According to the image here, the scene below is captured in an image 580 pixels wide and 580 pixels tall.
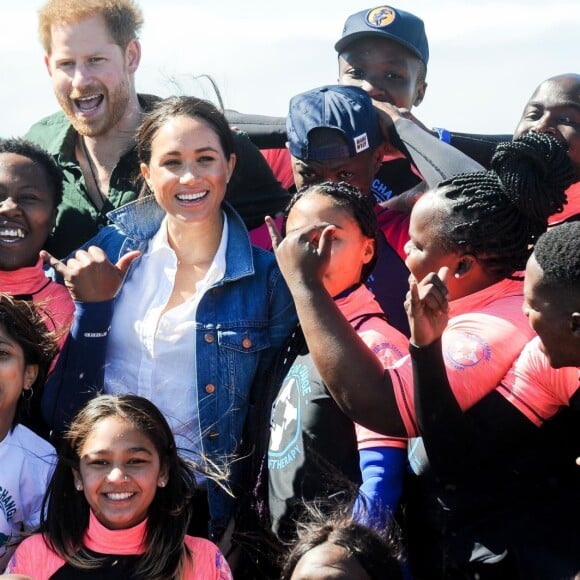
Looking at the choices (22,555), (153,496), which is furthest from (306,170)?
(22,555)

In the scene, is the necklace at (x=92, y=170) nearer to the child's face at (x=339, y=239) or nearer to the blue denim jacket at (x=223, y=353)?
the blue denim jacket at (x=223, y=353)

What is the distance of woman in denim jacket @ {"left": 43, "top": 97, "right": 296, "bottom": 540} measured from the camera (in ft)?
11.5

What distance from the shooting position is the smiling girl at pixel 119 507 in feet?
10.3

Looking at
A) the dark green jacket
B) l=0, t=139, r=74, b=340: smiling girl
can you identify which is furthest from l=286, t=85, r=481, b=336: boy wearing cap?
l=0, t=139, r=74, b=340: smiling girl

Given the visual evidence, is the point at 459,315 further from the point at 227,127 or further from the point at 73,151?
the point at 73,151

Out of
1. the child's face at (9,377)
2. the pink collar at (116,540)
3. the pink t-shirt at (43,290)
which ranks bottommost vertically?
the pink collar at (116,540)

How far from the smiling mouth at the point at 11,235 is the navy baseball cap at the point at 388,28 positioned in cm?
173

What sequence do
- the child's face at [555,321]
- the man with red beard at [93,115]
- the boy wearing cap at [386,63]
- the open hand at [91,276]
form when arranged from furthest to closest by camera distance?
the boy wearing cap at [386,63], the man with red beard at [93,115], the open hand at [91,276], the child's face at [555,321]

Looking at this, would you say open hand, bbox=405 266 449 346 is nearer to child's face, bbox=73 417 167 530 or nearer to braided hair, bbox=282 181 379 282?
braided hair, bbox=282 181 379 282

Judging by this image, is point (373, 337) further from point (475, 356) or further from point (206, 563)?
point (206, 563)

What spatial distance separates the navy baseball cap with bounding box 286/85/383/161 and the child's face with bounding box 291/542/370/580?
167 cm

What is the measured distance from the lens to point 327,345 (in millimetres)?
2973

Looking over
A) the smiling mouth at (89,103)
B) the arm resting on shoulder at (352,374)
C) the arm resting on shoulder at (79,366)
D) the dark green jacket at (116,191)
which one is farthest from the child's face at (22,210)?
the arm resting on shoulder at (352,374)

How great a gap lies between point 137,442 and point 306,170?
1339 millimetres
